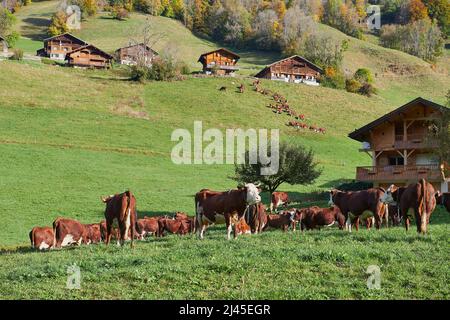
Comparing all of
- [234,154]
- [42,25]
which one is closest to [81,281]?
[234,154]

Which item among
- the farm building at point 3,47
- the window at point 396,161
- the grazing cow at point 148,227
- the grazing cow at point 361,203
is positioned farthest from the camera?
the farm building at point 3,47

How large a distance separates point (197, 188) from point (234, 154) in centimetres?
1590

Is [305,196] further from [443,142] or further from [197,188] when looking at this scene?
[443,142]

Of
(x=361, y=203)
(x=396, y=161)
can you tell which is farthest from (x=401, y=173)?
(x=361, y=203)

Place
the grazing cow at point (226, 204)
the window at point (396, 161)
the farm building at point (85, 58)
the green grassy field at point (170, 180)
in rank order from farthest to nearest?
1. the farm building at point (85, 58)
2. the window at point (396, 161)
3. the grazing cow at point (226, 204)
4. the green grassy field at point (170, 180)

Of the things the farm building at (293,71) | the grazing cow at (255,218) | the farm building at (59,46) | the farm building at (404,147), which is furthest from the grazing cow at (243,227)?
the farm building at (59,46)

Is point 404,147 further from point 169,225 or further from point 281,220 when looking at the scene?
point 169,225

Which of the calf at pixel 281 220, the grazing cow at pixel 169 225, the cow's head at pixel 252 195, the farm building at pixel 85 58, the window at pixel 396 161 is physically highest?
the farm building at pixel 85 58

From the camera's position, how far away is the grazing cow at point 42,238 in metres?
24.7

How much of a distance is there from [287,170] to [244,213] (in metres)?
26.2

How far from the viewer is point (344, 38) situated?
→ 188125mm

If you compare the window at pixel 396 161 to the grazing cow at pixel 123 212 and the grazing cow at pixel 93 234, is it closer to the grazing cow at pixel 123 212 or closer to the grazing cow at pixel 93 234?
the grazing cow at pixel 93 234

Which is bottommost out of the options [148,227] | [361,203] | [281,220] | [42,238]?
[148,227]

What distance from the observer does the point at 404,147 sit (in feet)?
164
